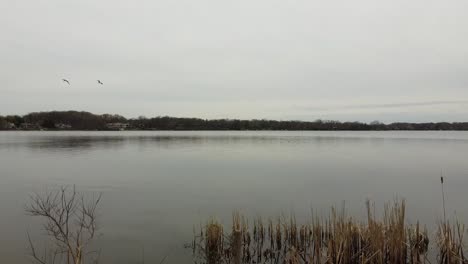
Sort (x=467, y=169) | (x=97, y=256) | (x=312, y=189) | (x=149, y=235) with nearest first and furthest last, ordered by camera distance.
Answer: (x=97, y=256) < (x=149, y=235) < (x=312, y=189) < (x=467, y=169)

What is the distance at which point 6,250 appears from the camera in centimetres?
709

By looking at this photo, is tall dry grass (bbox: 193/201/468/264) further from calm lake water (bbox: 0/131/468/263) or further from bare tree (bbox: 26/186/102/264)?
bare tree (bbox: 26/186/102/264)

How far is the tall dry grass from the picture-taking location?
558 centimetres

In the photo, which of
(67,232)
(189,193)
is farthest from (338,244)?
(189,193)

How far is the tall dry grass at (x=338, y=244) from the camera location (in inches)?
220

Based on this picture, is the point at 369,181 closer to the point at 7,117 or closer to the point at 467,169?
the point at 467,169

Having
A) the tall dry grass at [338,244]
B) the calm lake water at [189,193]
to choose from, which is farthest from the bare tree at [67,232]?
the tall dry grass at [338,244]

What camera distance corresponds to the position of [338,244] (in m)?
5.55

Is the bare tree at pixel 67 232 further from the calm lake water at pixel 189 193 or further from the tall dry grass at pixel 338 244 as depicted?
the tall dry grass at pixel 338 244

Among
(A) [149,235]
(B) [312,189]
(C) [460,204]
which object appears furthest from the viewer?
(B) [312,189]

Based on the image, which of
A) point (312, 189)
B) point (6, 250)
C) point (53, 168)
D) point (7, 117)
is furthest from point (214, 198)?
point (7, 117)

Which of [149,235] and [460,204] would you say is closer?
[149,235]

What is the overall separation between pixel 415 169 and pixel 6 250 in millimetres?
19543

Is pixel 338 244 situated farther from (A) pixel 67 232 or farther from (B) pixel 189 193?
(B) pixel 189 193
